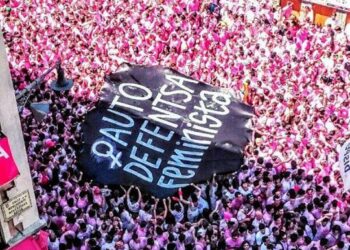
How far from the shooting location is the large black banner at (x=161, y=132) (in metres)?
13.3

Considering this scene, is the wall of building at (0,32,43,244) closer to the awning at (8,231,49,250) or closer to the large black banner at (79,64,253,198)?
the awning at (8,231,49,250)

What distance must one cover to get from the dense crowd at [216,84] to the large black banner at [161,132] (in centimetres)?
30

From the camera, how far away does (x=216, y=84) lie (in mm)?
15711

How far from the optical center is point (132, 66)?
643 inches

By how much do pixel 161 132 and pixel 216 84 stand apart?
2184mm

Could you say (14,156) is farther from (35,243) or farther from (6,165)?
(35,243)

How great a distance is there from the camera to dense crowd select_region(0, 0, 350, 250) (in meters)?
11.5

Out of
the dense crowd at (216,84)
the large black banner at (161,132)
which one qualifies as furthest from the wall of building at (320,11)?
the large black banner at (161,132)

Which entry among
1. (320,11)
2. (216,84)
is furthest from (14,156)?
(320,11)

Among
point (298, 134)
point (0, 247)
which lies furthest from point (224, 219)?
point (0, 247)

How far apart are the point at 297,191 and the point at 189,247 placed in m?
2.32

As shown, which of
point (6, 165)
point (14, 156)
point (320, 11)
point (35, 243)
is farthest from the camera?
point (320, 11)

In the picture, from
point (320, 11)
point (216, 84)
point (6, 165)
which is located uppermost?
point (6, 165)

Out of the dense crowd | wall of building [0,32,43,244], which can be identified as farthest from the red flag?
the dense crowd
